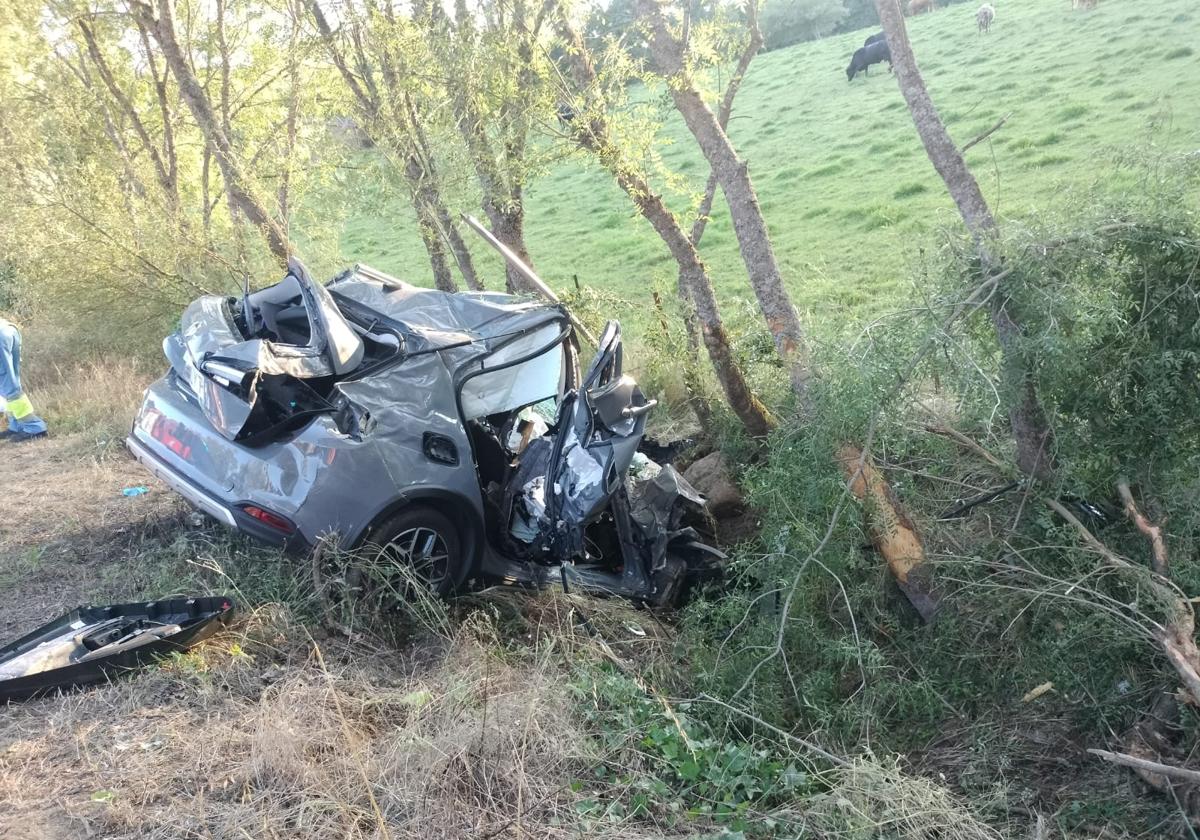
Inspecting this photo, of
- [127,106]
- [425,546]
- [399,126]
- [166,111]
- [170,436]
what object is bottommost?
[425,546]

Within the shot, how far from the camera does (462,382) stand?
5.10 meters

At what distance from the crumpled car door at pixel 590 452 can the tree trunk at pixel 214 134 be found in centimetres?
705

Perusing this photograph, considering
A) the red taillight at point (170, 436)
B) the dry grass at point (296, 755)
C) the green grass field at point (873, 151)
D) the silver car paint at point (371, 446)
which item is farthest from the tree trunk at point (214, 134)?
the dry grass at point (296, 755)

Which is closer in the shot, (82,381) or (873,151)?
(82,381)

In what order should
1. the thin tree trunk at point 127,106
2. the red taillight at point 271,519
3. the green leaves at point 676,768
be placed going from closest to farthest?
the green leaves at point 676,768, the red taillight at point 271,519, the thin tree trunk at point 127,106

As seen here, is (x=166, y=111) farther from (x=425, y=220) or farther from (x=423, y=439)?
(x=423, y=439)

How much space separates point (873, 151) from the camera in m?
18.7

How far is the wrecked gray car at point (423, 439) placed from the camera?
14.8 ft

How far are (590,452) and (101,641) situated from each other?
258cm

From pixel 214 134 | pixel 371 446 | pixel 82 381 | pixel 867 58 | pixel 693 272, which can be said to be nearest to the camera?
pixel 371 446

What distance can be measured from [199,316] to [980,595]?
4.57 metres

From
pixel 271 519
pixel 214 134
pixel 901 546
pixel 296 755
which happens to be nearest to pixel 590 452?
pixel 271 519

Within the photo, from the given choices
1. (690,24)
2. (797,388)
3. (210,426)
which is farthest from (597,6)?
(210,426)

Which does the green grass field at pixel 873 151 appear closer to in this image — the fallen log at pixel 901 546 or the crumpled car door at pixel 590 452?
the fallen log at pixel 901 546
